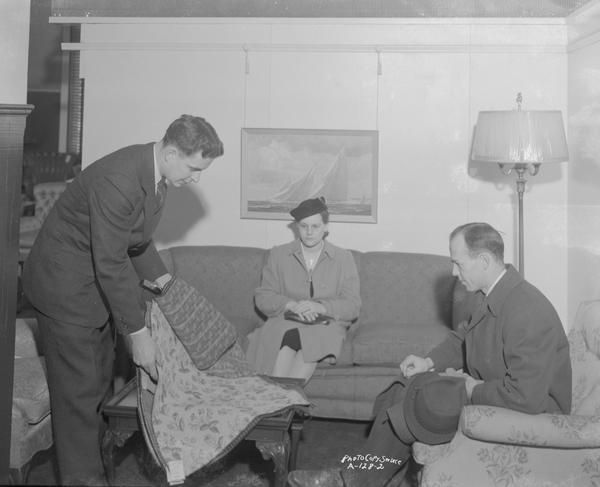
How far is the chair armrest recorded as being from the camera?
2.26 metres

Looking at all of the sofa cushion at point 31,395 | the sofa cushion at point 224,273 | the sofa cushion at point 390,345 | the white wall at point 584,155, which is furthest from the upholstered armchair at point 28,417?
the white wall at point 584,155

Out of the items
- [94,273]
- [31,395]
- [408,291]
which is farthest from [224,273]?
[94,273]

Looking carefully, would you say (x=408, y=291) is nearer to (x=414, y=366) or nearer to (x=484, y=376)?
(x=414, y=366)

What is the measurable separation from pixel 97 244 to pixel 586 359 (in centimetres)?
158

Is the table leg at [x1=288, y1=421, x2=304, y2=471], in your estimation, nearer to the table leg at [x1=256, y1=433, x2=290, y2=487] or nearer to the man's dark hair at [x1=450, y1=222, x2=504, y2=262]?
the table leg at [x1=256, y1=433, x2=290, y2=487]

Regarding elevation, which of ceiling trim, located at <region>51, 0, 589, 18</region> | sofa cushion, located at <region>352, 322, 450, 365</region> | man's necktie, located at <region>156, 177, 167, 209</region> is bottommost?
sofa cushion, located at <region>352, 322, 450, 365</region>

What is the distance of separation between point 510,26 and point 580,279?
4.60 ft

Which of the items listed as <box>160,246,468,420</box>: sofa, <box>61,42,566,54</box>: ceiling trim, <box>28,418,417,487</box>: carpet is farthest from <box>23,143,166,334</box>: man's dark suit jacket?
<box>61,42,566,54</box>: ceiling trim

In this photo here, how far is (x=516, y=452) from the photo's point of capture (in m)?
2.31

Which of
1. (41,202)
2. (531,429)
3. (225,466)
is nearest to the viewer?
(531,429)

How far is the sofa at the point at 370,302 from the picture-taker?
11.9ft

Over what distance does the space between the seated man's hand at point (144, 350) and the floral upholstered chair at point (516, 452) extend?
2.94 ft

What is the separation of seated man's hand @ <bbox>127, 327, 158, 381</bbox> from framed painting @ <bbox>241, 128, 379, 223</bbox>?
6.66 feet

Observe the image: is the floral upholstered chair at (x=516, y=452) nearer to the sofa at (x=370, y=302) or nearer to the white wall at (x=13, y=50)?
the sofa at (x=370, y=302)
